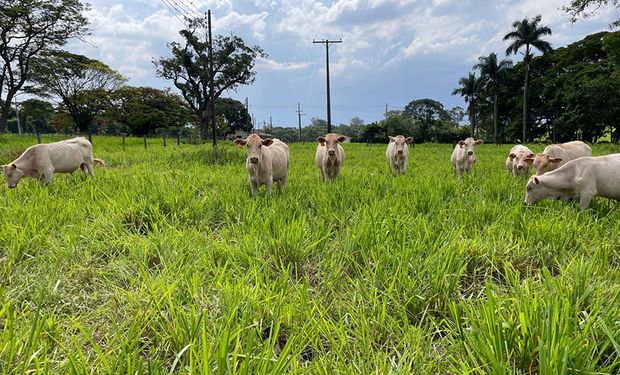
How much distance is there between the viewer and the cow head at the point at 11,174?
633cm

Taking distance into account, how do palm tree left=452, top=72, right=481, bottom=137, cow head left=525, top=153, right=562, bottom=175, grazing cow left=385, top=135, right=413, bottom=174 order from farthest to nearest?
palm tree left=452, top=72, right=481, bottom=137, grazing cow left=385, top=135, right=413, bottom=174, cow head left=525, top=153, right=562, bottom=175

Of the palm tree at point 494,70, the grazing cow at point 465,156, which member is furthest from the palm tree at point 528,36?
the grazing cow at point 465,156

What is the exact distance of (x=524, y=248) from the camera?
291cm

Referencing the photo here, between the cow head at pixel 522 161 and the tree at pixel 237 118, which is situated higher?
the tree at pixel 237 118

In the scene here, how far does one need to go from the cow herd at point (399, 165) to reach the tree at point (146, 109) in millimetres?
33411

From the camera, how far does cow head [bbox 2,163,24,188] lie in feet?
20.8

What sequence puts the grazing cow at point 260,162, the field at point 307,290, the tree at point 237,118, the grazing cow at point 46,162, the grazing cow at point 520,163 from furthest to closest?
1. the tree at point 237,118
2. the grazing cow at point 520,163
3. the grazing cow at point 46,162
4. the grazing cow at point 260,162
5. the field at point 307,290

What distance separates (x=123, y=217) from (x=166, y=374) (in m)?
2.87

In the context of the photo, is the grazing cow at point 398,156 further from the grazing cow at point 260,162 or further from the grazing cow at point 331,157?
the grazing cow at point 260,162

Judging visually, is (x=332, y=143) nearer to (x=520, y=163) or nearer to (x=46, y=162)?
(x=520, y=163)

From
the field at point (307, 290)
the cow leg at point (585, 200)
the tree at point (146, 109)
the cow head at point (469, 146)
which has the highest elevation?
the tree at point (146, 109)

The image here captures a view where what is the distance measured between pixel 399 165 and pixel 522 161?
114 inches

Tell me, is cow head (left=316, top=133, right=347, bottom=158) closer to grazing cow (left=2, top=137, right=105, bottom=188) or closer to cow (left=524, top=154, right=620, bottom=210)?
cow (left=524, top=154, right=620, bottom=210)

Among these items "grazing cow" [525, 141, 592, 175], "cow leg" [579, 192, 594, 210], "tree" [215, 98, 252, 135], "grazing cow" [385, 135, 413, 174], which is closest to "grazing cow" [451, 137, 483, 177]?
"grazing cow" [385, 135, 413, 174]
